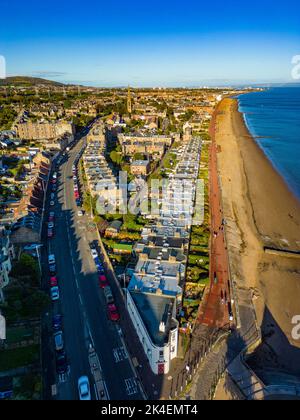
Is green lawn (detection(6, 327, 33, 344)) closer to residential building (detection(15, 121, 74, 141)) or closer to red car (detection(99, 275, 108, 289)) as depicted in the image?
red car (detection(99, 275, 108, 289))

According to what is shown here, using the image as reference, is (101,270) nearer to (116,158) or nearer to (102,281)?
(102,281)

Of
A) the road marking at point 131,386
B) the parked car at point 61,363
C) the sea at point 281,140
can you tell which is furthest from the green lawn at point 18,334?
the sea at point 281,140

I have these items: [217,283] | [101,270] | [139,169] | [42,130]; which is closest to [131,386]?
[101,270]

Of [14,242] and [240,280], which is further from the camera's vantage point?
[14,242]

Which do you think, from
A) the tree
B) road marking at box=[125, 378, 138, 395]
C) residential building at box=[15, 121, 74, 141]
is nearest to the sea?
the tree
